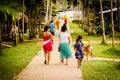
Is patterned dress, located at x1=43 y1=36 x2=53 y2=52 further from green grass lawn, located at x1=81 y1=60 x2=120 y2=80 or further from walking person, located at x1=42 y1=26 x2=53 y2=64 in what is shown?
green grass lawn, located at x1=81 y1=60 x2=120 y2=80

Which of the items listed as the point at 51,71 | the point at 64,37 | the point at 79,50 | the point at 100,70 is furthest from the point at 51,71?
the point at 64,37

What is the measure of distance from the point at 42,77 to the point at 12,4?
284 cm

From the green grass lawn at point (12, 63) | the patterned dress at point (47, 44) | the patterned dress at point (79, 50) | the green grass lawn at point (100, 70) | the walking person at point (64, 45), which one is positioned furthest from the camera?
the patterned dress at point (47, 44)

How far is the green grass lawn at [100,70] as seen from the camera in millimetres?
12953

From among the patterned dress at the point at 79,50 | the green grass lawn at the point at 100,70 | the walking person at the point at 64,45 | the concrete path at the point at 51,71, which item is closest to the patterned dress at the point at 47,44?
the walking person at the point at 64,45

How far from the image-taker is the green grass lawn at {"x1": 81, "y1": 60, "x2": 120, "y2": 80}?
12953 mm

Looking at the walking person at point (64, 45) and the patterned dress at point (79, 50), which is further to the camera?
the walking person at point (64, 45)

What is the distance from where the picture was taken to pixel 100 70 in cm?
1461

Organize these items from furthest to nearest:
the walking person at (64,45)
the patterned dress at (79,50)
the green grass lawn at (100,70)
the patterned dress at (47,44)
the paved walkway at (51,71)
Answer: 1. the patterned dress at (47,44)
2. the walking person at (64,45)
3. the patterned dress at (79,50)
4. the green grass lawn at (100,70)
5. the paved walkway at (51,71)

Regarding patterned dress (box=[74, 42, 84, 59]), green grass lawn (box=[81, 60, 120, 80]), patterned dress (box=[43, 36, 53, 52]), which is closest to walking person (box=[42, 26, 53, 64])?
patterned dress (box=[43, 36, 53, 52])

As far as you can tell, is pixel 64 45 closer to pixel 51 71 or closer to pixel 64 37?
pixel 64 37

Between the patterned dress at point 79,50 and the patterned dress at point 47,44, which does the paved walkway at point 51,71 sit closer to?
the patterned dress at point 79,50

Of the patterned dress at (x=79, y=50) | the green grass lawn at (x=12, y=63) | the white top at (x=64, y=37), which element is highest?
the white top at (x=64, y=37)

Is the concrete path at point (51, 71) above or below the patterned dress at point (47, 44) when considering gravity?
below
